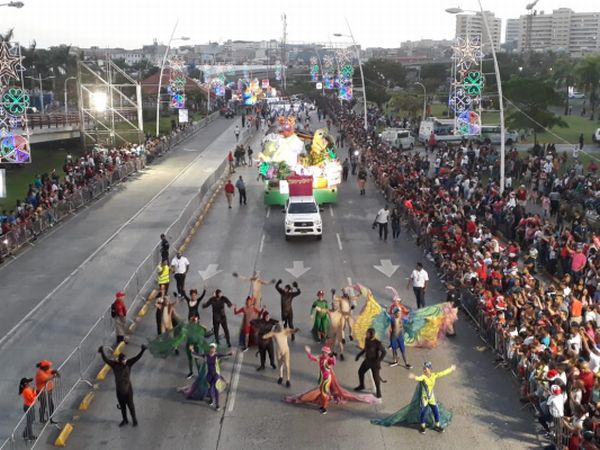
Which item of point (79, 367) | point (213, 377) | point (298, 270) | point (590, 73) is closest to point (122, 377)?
point (213, 377)

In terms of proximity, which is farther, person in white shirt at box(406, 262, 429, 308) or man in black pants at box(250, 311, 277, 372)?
person in white shirt at box(406, 262, 429, 308)

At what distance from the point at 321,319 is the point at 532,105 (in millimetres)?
43842

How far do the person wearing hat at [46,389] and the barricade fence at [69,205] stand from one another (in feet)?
42.3

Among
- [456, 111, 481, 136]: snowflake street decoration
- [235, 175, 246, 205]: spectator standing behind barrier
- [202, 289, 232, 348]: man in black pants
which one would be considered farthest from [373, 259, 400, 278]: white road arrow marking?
[235, 175, 246, 205]: spectator standing behind barrier

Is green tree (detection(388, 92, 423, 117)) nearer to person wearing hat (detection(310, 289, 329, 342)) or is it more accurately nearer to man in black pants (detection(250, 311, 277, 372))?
person wearing hat (detection(310, 289, 329, 342))

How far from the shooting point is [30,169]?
47.7 meters

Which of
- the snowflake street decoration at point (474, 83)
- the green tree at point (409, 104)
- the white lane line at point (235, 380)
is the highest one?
the snowflake street decoration at point (474, 83)

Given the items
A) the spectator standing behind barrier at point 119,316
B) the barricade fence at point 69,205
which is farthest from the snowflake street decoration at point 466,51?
the spectator standing behind barrier at point 119,316

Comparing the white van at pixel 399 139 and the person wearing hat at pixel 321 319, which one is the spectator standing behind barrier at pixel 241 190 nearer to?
the person wearing hat at pixel 321 319

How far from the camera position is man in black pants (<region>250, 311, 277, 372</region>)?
49.3ft

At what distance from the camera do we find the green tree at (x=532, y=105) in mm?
53062

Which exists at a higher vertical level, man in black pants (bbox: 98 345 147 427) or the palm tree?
the palm tree

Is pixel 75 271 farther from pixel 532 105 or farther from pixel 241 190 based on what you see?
pixel 532 105

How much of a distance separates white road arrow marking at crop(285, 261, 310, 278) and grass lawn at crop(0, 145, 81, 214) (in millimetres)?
16588
